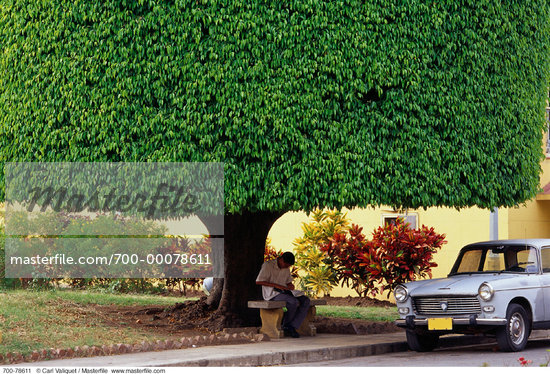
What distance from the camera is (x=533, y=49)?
1366cm

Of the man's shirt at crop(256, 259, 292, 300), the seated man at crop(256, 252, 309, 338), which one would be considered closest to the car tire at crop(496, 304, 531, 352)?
the seated man at crop(256, 252, 309, 338)

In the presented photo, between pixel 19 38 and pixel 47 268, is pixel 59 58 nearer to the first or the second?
pixel 19 38

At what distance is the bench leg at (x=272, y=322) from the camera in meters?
13.5

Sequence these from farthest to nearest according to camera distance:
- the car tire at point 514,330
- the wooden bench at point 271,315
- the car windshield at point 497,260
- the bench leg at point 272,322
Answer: the bench leg at point 272,322 → the wooden bench at point 271,315 → the car windshield at point 497,260 → the car tire at point 514,330

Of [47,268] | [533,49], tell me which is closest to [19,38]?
[533,49]

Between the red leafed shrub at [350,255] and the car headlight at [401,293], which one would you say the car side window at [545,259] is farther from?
the red leafed shrub at [350,255]

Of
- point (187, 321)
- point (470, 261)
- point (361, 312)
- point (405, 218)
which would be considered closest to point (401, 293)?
point (470, 261)

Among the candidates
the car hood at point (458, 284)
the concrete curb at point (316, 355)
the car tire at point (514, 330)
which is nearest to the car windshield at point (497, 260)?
the car hood at point (458, 284)

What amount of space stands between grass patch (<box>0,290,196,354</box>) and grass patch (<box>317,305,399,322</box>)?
489 cm

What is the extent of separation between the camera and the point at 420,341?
502 inches

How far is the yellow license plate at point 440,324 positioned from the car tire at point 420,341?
631 mm

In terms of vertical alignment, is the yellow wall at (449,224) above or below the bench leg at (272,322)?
above

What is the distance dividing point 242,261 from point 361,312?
158 inches

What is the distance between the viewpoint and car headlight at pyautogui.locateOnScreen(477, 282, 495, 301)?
1179cm
